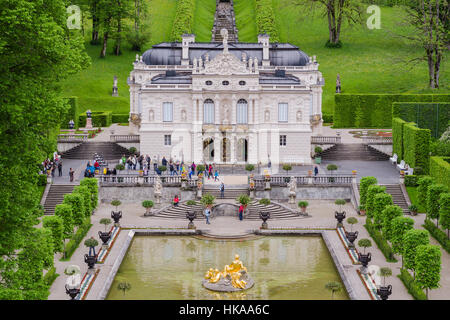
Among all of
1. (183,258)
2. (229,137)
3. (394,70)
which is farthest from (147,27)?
(183,258)

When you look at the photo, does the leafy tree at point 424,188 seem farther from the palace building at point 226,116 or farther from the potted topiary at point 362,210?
the palace building at point 226,116

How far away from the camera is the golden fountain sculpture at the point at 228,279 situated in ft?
156

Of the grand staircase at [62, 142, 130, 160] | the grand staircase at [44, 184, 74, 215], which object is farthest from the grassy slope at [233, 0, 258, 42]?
the grand staircase at [44, 184, 74, 215]

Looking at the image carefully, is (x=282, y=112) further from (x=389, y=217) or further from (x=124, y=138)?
(x=389, y=217)

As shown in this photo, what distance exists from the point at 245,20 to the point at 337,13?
20002 millimetres

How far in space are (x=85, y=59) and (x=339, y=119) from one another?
210 feet

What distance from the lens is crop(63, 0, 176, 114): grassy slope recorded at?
11175cm

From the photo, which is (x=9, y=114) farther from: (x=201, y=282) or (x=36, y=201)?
(x=201, y=282)

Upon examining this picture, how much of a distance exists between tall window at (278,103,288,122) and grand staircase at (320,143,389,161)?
663 centimetres

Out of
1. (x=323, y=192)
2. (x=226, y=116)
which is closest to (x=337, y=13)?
(x=226, y=116)

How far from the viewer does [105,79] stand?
120000mm

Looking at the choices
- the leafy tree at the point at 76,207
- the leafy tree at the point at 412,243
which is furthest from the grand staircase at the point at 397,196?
the leafy tree at the point at 76,207

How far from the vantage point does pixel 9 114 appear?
35625 millimetres

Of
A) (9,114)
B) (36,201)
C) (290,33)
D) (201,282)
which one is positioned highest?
(290,33)
